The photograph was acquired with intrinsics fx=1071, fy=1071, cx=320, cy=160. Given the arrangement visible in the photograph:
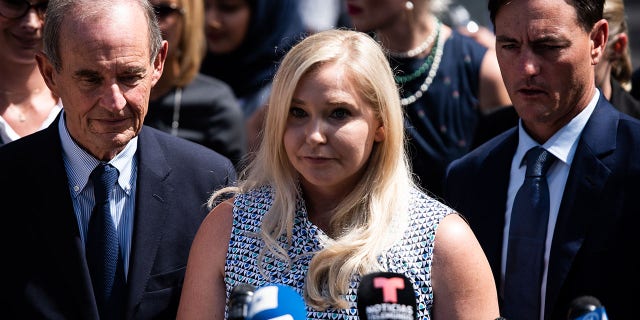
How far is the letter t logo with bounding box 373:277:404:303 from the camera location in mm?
2836

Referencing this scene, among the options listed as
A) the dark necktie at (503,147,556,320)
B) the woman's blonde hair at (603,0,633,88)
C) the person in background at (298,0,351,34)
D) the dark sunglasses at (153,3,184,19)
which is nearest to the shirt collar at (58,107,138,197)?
the dark necktie at (503,147,556,320)

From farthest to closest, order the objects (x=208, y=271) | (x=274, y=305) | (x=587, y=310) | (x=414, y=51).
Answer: (x=414, y=51), (x=208, y=271), (x=274, y=305), (x=587, y=310)

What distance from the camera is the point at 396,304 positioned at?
282 centimetres

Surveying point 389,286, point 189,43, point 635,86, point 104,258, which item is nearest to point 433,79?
point 635,86

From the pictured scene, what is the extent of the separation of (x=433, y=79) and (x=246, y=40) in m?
1.83

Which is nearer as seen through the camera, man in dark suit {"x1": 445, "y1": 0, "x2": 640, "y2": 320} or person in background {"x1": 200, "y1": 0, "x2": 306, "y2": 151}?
man in dark suit {"x1": 445, "y1": 0, "x2": 640, "y2": 320}

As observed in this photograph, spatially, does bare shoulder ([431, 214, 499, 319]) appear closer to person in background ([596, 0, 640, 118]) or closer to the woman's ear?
the woman's ear

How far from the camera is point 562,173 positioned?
4078mm

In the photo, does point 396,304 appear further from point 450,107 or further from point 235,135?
point 235,135

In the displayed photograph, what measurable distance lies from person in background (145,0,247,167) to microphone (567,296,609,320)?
337 cm

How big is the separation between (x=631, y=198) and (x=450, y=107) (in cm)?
180

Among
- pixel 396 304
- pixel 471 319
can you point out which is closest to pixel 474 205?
pixel 471 319

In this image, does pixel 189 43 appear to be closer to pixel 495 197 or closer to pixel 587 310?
pixel 495 197

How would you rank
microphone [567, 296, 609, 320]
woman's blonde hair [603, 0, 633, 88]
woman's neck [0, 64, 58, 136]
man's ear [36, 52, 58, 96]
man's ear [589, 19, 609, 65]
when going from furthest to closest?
1. woman's blonde hair [603, 0, 633, 88]
2. woman's neck [0, 64, 58, 136]
3. man's ear [589, 19, 609, 65]
4. man's ear [36, 52, 58, 96]
5. microphone [567, 296, 609, 320]
